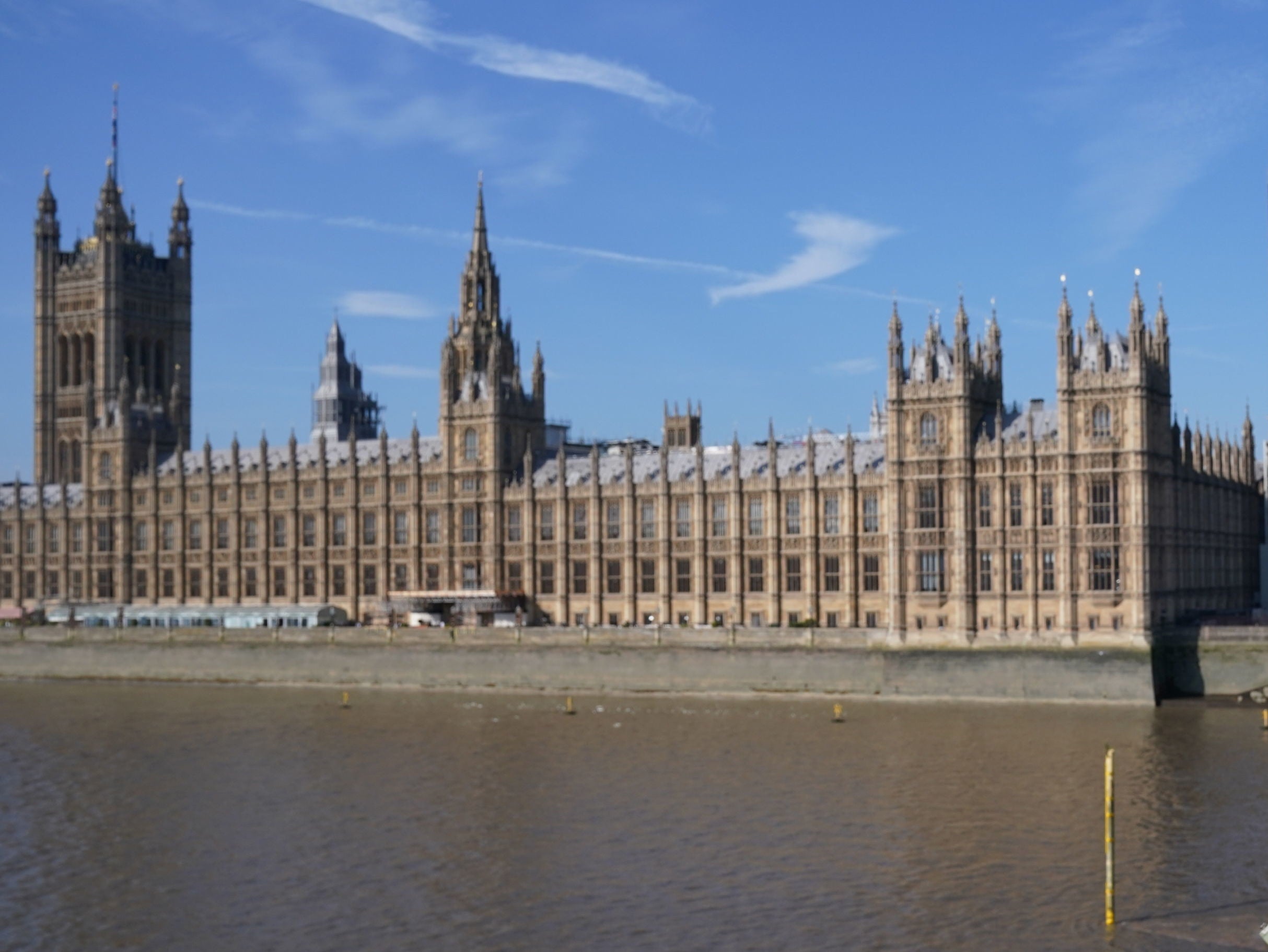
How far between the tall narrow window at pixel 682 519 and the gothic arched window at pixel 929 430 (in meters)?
22.5

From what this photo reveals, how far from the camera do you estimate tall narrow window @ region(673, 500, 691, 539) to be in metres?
132

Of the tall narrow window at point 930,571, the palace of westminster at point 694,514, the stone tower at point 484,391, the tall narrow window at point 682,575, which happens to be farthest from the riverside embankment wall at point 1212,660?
the stone tower at point 484,391

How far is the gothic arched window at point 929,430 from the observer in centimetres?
11500

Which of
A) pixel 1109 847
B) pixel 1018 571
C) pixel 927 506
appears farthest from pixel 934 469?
pixel 1109 847

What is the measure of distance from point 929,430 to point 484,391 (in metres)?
41.9

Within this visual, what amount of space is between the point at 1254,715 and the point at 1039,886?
4831 centimetres

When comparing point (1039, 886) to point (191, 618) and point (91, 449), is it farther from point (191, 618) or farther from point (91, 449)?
point (91, 449)

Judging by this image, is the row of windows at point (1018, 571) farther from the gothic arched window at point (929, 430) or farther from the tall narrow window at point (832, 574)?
the tall narrow window at point (832, 574)

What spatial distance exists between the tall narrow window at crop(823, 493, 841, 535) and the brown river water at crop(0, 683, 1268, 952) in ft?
77.0

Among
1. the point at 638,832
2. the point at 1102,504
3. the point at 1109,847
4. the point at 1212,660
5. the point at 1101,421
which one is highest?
the point at 1101,421

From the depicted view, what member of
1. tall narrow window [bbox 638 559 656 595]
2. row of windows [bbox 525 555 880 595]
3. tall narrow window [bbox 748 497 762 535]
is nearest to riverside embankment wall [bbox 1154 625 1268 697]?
row of windows [bbox 525 555 880 595]

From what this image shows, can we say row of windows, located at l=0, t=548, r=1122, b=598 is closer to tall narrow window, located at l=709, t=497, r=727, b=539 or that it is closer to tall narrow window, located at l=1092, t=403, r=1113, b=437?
tall narrow window, located at l=709, t=497, r=727, b=539

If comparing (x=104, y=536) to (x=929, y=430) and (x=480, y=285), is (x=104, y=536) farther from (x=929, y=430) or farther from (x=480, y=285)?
(x=929, y=430)

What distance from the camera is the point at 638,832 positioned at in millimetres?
65125
